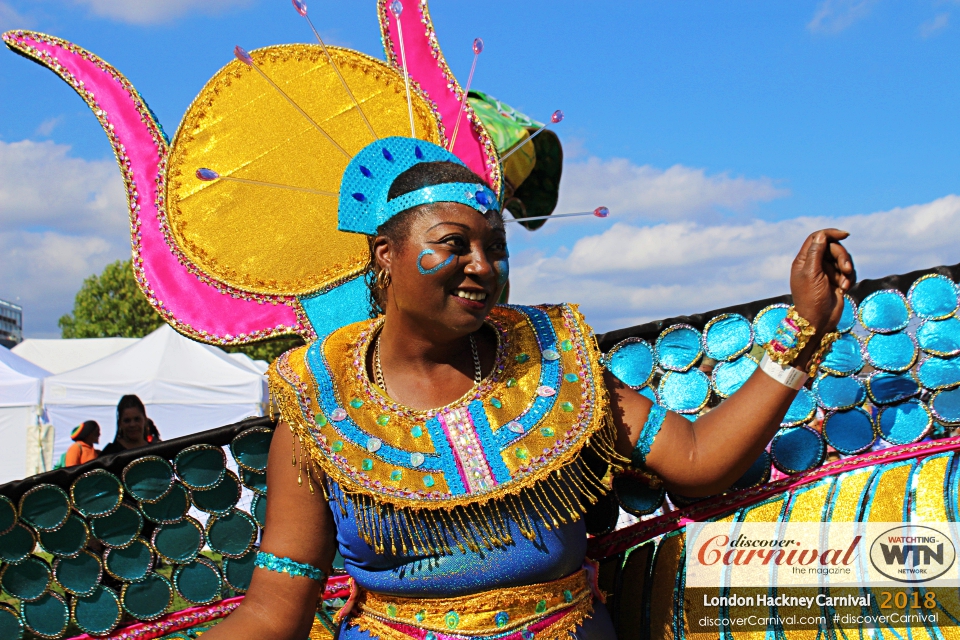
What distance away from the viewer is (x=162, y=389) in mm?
12914

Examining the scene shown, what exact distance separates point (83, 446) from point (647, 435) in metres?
4.96

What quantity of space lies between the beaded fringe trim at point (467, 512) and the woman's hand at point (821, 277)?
1.47ft

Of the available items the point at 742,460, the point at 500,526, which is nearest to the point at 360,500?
the point at 500,526

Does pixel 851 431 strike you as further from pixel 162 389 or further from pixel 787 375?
pixel 162 389

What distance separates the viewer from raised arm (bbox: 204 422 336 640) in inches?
67.3

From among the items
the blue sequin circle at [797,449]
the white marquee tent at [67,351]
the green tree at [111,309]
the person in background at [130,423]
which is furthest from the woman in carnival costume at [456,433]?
the green tree at [111,309]

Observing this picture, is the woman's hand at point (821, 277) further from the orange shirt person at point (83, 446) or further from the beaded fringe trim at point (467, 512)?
the orange shirt person at point (83, 446)

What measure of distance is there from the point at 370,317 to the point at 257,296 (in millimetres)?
370

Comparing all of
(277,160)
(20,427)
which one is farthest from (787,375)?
(20,427)

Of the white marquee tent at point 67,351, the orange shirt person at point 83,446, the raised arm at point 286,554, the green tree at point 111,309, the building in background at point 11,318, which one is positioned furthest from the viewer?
the building in background at point 11,318

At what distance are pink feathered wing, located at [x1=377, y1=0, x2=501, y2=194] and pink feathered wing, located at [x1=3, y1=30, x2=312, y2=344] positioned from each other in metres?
0.68

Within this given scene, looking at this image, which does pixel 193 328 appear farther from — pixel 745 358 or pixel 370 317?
pixel 745 358

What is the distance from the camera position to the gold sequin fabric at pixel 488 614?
1654mm

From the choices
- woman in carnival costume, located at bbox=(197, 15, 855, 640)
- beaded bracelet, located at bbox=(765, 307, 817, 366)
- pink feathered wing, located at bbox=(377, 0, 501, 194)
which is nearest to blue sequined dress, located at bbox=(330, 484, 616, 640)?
woman in carnival costume, located at bbox=(197, 15, 855, 640)
